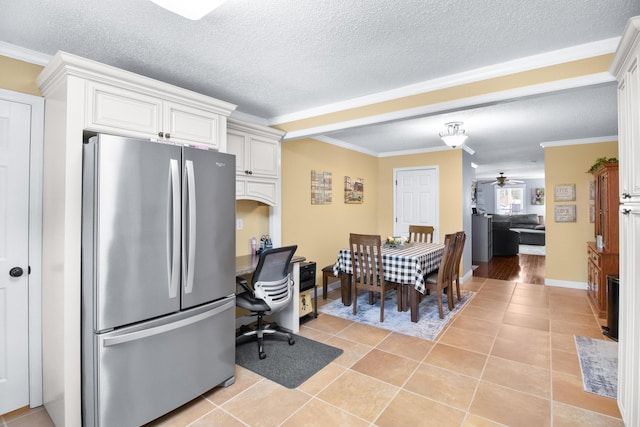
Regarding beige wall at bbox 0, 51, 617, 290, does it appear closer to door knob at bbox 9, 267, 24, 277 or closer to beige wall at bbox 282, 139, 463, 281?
beige wall at bbox 282, 139, 463, 281

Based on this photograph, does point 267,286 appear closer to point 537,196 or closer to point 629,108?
point 629,108

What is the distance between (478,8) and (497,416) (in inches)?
99.2

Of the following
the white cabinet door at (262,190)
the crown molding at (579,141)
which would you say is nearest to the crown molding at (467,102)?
the white cabinet door at (262,190)

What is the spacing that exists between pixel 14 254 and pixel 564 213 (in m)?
6.92

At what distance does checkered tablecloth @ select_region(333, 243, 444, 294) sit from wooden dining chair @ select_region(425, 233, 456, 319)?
144 millimetres

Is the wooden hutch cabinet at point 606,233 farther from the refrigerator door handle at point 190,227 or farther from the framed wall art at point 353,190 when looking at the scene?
the refrigerator door handle at point 190,227

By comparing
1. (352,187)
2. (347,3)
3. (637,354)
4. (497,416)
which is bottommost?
(497,416)

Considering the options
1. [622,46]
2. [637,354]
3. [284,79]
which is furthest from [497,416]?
[284,79]

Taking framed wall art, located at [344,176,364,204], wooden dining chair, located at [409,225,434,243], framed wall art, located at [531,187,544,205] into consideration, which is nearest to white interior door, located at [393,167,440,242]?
wooden dining chair, located at [409,225,434,243]

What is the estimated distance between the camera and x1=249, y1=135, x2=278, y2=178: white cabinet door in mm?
3375

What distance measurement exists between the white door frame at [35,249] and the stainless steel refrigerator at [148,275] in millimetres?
632

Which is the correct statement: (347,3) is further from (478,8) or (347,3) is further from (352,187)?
(352,187)

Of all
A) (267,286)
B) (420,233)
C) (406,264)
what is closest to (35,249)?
(267,286)

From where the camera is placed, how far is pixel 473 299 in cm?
462
